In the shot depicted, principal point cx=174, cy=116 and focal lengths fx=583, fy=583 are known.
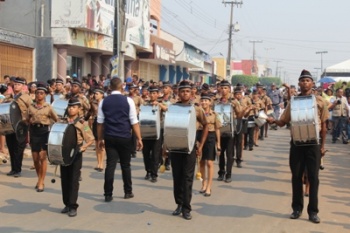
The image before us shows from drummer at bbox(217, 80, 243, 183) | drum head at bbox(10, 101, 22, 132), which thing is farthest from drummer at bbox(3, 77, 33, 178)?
drummer at bbox(217, 80, 243, 183)

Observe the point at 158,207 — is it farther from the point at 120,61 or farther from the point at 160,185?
the point at 120,61

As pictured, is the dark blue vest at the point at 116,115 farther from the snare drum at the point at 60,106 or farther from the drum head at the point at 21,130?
the snare drum at the point at 60,106

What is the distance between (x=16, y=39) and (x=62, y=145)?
13370 millimetres

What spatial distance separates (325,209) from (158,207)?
101 inches

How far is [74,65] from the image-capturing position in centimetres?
2717

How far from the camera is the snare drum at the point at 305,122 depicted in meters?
7.86

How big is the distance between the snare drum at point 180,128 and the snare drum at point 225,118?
2810 mm

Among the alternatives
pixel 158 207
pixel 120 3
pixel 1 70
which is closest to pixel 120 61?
pixel 120 3

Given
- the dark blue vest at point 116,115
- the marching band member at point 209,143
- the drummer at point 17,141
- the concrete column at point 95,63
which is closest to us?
the dark blue vest at point 116,115

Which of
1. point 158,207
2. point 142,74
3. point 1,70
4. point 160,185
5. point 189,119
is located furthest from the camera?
point 142,74

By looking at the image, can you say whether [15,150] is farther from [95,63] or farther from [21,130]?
[95,63]

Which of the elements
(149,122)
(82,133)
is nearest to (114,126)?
(82,133)

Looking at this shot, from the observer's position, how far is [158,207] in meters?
8.66

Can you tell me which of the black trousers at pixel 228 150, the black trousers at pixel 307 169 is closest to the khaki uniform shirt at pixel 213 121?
the black trousers at pixel 228 150
